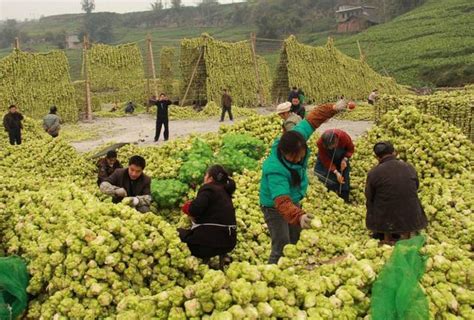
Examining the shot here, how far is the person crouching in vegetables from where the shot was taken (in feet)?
15.0

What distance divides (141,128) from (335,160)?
42.2ft

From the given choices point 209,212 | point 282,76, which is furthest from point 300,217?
point 282,76

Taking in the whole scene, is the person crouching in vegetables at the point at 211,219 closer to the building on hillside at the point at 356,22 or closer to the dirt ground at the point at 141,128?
the dirt ground at the point at 141,128

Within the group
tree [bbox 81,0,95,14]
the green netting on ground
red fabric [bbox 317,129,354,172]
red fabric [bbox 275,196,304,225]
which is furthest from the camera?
tree [bbox 81,0,95,14]

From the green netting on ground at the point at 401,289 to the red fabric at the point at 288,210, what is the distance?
1043 mm

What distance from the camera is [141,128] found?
18.8m

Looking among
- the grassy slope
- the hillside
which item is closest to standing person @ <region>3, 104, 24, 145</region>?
the grassy slope

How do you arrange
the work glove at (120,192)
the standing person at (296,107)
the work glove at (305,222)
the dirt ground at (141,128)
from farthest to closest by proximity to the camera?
the dirt ground at (141,128)
the standing person at (296,107)
the work glove at (120,192)
the work glove at (305,222)

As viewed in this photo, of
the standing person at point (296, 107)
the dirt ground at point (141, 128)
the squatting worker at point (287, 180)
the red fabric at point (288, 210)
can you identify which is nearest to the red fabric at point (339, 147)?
the squatting worker at point (287, 180)

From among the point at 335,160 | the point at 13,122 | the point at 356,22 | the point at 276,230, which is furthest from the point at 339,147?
the point at 356,22

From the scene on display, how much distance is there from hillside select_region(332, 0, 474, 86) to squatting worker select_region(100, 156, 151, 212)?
29.4 metres

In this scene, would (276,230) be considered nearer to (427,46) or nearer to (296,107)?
(296,107)

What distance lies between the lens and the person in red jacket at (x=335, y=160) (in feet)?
22.5

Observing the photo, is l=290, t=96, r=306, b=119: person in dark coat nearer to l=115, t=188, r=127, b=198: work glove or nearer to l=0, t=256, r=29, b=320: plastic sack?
l=115, t=188, r=127, b=198: work glove
